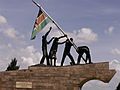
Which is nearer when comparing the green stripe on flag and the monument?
the monument

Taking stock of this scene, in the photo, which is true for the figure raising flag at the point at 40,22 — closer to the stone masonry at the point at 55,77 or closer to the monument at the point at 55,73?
the monument at the point at 55,73

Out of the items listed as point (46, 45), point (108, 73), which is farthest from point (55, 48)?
point (108, 73)

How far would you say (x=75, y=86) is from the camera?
18.6m

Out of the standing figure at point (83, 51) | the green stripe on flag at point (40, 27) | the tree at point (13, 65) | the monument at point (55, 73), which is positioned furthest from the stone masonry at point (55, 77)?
the tree at point (13, 65)

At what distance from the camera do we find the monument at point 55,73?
18531 mm

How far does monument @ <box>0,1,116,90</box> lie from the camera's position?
18531 mm

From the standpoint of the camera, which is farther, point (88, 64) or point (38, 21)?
point (38, 21)

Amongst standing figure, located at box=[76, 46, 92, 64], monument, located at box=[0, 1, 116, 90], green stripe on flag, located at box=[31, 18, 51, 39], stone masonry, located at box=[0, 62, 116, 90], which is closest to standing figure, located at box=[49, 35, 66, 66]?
monument, located at box=[0, 1, 116, 90]

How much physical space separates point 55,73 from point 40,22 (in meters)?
2.88

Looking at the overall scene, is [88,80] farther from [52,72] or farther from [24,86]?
[24,86]

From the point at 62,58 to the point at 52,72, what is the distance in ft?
3.45

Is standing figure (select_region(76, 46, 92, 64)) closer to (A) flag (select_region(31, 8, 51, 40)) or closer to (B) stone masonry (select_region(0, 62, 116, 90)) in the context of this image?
(B) stone masonry (select_region(0, 62, 116, 90))

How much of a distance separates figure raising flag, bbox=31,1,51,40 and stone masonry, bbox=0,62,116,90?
6.13 feet

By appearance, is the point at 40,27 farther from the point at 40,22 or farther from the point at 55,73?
the point at 55,73
